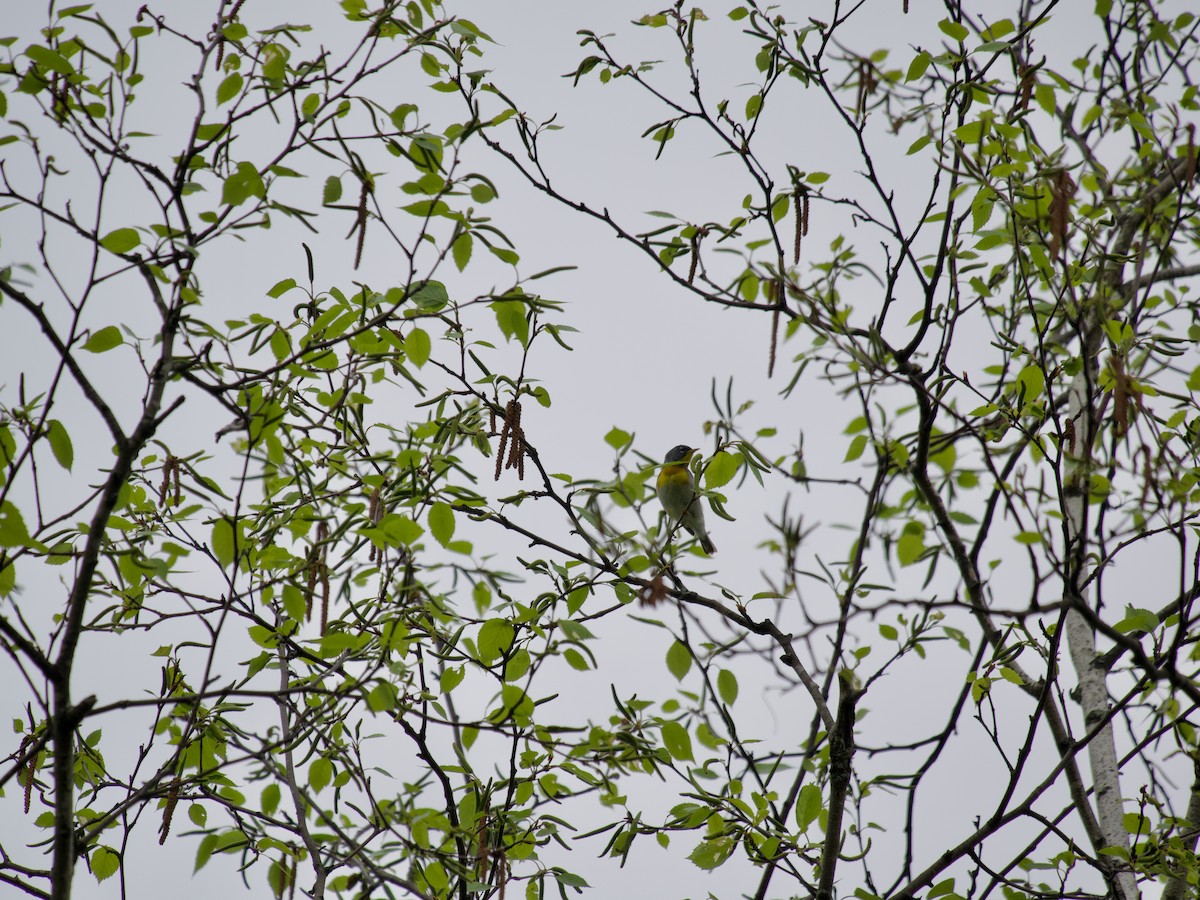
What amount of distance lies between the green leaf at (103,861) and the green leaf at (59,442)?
163 cm

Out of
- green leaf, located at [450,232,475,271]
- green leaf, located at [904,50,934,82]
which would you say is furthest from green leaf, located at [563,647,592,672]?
green leaf, located at [904,50,934,82]

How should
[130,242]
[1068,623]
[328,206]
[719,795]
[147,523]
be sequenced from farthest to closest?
[1068,623] → [147,523] → [719,795] → [328,206] → [130,242]

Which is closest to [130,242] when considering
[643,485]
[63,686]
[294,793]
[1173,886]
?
[63,686]

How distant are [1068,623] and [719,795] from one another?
298cm

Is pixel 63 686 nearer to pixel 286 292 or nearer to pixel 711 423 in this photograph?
pixel 286 292

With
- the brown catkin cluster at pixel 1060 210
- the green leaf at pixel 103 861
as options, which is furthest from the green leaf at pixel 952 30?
the green leaf at pixel 103 861

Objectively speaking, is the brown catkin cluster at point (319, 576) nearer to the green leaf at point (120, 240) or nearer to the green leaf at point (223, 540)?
the green leaf at point (223, 540)

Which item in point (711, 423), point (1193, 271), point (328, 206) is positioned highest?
point (1193, 271)

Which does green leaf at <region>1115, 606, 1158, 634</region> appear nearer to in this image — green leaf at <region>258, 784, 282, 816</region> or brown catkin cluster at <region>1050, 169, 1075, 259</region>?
brown catkin cluster at <region>1050, 169, 1075, 259</region>

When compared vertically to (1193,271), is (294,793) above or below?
below

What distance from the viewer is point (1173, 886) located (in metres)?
4.09

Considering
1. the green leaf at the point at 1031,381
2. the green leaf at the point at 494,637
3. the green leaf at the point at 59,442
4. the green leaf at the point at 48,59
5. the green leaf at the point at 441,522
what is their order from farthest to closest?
the green leaf at the point at 1031,381 < the green leaf at the point at 494,637 < the green leaf at the point at 441,522 < the green leaf at the point at 48,59 < the green leaf at the point at 59,442

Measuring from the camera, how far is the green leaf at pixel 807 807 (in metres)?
3.05

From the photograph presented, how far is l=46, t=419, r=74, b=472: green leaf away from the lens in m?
2.08
